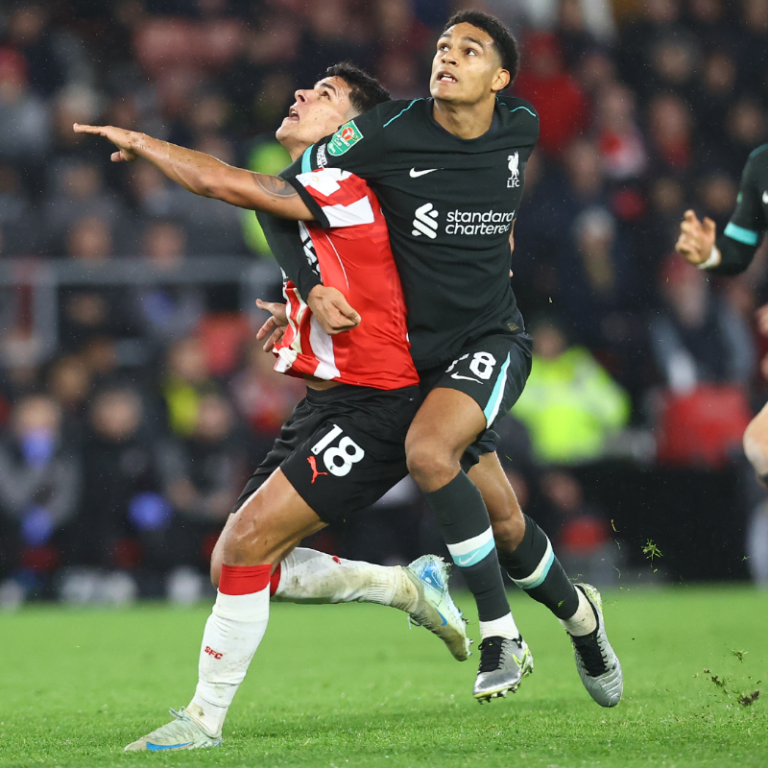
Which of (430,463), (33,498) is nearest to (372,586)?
(430,463)

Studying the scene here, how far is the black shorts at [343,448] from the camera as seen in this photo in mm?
4367

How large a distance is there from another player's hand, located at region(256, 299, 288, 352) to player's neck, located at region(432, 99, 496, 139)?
92 cm

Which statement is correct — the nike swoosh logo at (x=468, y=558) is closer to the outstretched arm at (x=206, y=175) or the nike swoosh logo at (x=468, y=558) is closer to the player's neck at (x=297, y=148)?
the outstretched arm at (x=206, y=175)

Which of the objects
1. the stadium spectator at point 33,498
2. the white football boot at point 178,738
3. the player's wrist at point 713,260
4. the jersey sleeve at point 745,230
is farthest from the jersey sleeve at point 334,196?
the stadium spectator at point 33,498

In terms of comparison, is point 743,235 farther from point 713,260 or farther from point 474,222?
point 474,222

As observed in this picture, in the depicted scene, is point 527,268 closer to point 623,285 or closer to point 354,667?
point 623,285

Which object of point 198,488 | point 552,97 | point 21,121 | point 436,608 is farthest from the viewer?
point 552,97

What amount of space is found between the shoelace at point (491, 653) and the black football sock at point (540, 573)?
1.89ft

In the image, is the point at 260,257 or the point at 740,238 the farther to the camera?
the point at 260,257

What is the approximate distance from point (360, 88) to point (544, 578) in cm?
207

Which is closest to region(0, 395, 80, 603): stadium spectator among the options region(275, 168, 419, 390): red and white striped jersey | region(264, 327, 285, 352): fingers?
region(264, 327, 285, 352): fingers

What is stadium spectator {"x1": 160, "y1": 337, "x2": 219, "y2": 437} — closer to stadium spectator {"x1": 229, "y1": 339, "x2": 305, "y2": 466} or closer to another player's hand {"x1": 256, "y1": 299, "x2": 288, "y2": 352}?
stadium spectator {"x1": 229, "y1": 339, "x2": 305, "y2": 466}

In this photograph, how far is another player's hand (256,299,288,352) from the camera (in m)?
4.90

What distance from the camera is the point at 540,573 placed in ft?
16.4
